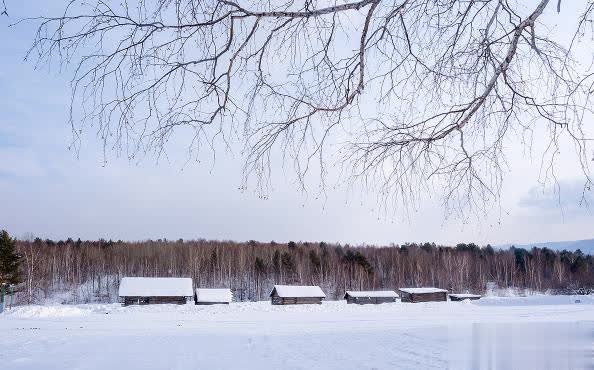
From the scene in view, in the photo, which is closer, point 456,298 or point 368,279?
point 456,298

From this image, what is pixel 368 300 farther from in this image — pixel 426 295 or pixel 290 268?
pixel 290 268

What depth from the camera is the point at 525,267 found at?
66188mm

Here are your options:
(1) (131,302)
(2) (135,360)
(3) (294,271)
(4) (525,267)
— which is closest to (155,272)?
(3) (294,271)

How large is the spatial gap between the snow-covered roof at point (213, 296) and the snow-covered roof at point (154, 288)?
0.75 m

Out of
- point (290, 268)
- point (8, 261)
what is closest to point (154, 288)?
point (8, 261)

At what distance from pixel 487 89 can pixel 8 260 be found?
3879 cm

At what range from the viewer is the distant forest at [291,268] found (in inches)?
2266

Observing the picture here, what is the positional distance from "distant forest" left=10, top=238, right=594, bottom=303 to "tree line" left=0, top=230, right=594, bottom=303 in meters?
0.11

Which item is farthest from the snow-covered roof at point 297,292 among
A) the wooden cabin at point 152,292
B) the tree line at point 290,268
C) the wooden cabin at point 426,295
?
the tree line at point 290,268

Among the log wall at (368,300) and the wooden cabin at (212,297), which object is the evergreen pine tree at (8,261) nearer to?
the wooden cabin at (212,297)

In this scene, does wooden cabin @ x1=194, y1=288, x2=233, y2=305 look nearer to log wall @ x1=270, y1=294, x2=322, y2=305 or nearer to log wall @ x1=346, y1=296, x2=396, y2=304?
log wall @ x1=270, y1=294, x2=322, y2=305

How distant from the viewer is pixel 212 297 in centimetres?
4238

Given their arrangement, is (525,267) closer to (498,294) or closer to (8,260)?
(498,294)

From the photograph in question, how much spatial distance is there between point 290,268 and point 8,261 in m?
31.3
